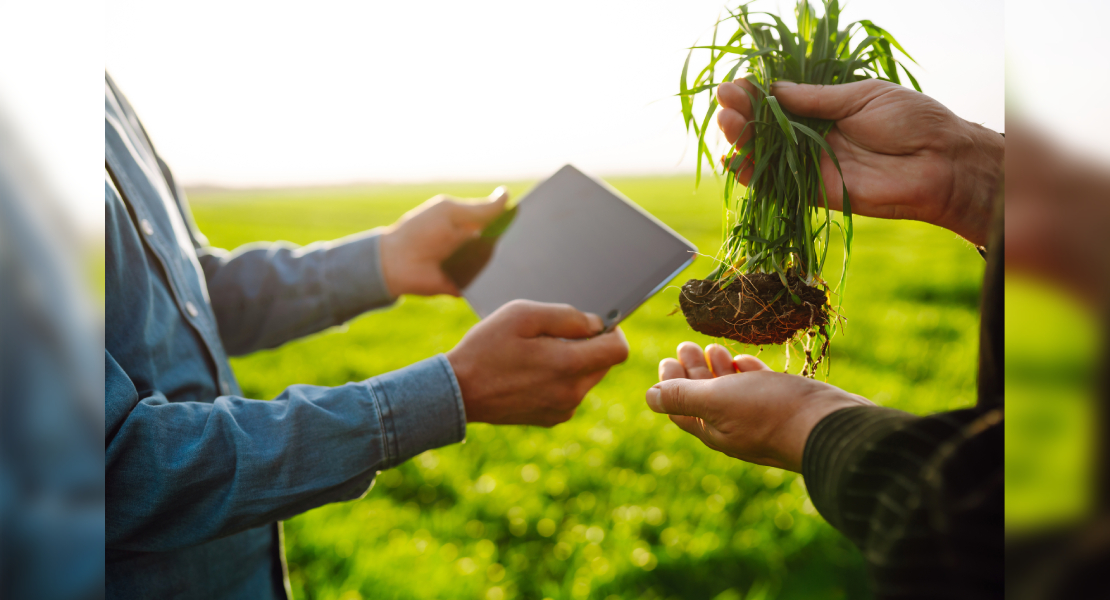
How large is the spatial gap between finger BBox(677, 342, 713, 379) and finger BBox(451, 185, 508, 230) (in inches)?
17.6

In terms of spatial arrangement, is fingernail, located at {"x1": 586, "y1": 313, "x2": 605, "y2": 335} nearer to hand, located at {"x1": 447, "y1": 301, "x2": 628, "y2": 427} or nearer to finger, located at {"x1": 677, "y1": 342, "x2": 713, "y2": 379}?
hand, located at {"x1": 447, "y1": 301, "x2": 628, "y2": 427}

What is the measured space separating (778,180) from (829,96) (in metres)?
0.10

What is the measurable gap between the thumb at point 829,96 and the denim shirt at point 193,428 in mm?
538

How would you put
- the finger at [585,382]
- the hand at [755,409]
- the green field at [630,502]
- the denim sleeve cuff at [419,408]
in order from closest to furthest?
the hand at [755,409]
the denim sleeve cuff at [419,408]
the finger at [585,382]
the green field at [630,502]

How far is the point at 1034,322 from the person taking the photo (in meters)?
0.48

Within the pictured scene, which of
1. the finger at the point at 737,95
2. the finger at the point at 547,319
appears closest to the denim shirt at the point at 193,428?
the finger at the point at 547,319

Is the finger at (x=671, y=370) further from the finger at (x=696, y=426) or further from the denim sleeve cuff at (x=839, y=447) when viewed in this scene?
the denim sleeve cuff at (x=839, y=447)

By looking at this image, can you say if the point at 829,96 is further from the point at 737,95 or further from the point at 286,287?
the point at 286,287

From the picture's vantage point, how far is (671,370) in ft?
2.64

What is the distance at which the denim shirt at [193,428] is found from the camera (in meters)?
0.62

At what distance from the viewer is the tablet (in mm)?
807

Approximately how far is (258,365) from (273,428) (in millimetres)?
2585

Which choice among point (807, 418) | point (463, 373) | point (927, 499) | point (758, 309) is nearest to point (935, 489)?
point (927, 499)

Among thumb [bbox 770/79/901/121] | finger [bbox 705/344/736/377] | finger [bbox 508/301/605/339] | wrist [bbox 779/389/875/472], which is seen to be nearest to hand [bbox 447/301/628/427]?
finger [bbox 508/301/605/339]
